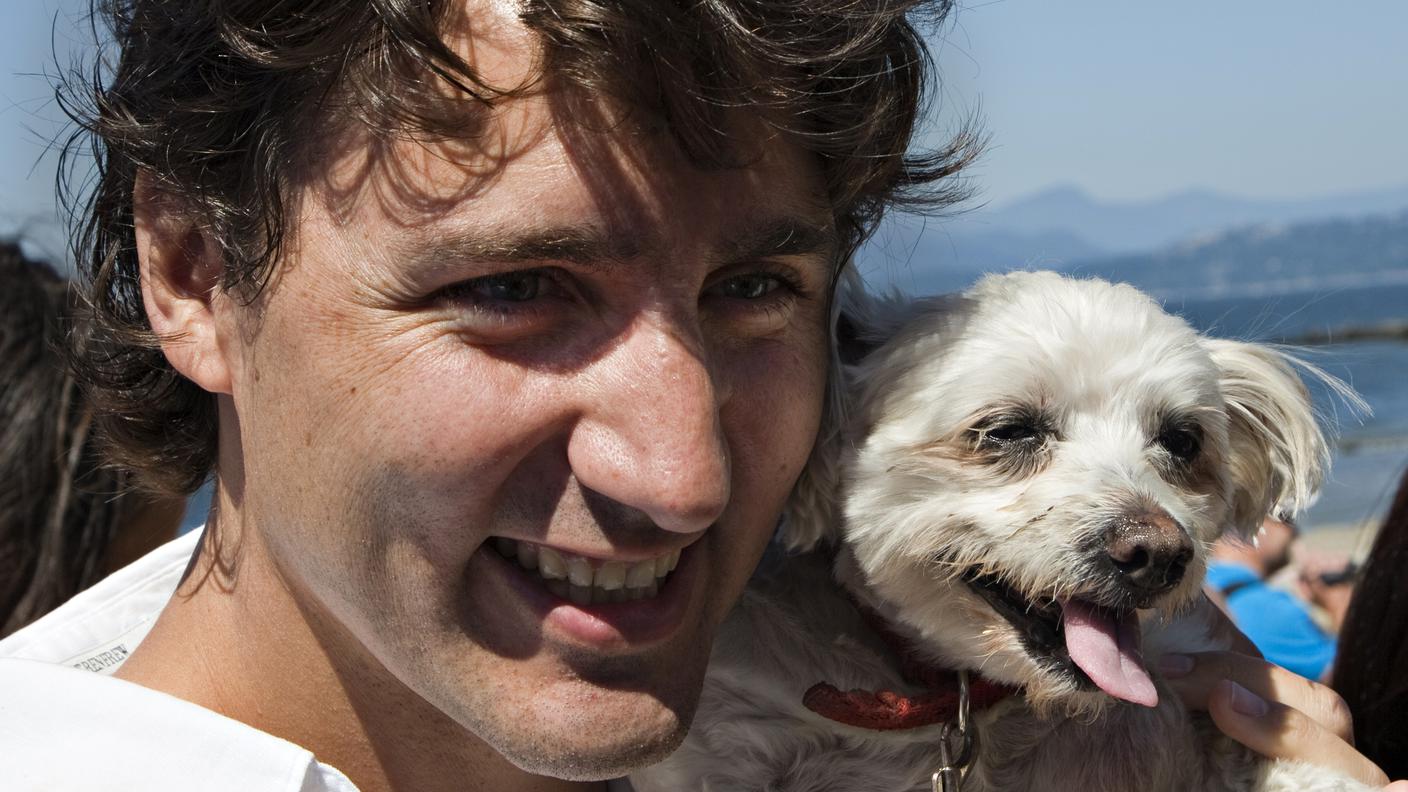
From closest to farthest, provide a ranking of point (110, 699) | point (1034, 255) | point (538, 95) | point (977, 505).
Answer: point (538, 95)
point (110, 699)
point (977, 505)
point (1034, 255)

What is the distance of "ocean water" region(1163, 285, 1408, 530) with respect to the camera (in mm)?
3361

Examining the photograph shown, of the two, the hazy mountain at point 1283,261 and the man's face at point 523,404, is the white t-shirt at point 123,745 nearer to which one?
the man's face at point 523,404

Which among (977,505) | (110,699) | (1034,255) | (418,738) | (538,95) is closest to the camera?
(538,95)

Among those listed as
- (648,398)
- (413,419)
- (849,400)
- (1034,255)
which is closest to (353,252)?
(413,419)

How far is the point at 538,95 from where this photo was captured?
187cm

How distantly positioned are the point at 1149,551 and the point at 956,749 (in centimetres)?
54

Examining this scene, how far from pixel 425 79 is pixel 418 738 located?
1.21 meters

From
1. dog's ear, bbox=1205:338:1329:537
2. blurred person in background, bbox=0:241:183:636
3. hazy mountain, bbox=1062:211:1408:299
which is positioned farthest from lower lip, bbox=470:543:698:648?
hazy mountain, bbox=1062:211:1408:299

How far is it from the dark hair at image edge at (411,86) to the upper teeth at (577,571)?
1.93ft

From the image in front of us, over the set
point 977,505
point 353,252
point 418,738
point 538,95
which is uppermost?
point 538,95

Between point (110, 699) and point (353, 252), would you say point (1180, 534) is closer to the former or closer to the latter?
point (353, 252)

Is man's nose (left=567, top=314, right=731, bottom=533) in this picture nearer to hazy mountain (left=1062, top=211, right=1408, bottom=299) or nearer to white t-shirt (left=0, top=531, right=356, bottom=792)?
white t-shirt (left=0, top=531, right=356, bottom=792)

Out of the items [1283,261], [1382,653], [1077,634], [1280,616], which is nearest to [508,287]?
[1077,634]

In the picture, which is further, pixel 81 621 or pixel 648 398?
pixel 81 621
